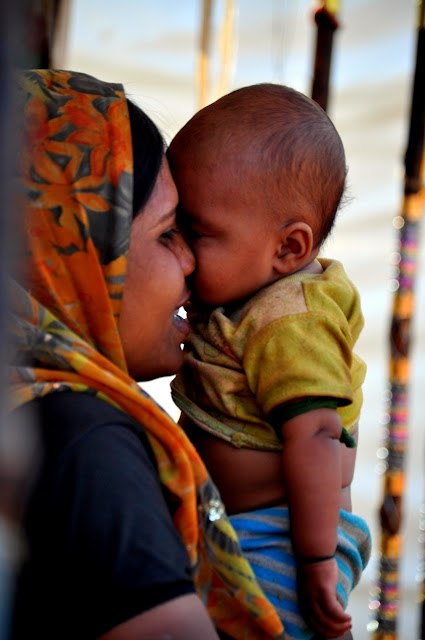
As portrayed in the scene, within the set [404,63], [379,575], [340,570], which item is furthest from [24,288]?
[404,63]

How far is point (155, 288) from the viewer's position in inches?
46.8

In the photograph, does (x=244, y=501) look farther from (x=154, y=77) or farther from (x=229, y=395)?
(x=154, y=77)

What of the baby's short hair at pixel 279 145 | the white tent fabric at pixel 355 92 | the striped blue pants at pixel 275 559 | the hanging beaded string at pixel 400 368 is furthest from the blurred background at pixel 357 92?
the striped blue pants at pixel 275 559

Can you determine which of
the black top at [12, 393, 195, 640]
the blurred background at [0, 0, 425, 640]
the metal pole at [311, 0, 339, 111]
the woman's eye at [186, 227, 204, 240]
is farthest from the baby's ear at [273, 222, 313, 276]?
the blurred background at [0, 0, 425, 640]

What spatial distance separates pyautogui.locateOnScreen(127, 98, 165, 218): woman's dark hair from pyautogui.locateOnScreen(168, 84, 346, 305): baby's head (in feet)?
0.62

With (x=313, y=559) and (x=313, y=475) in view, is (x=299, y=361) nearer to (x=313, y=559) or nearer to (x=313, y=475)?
(x=313, y=475)

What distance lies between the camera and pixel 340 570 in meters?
1.33

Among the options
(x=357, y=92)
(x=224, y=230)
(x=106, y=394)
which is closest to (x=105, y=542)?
(x=106, y=394)

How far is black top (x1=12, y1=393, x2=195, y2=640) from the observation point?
0.81m

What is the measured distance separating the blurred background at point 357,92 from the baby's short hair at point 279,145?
2.63 metres

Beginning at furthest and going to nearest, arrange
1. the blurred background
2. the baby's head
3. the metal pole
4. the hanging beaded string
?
the blurred background
the hanging beaded string
the metal pole
the baby's head

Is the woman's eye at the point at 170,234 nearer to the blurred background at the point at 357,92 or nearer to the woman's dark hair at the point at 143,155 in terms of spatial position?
the woman's dark hair at the point at 143,155

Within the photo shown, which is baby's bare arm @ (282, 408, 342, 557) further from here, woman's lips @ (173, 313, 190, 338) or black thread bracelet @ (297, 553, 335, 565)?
woman's lips @ (173, 313, 190, 338)

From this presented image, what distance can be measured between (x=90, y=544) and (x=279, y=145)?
80 centimetres
